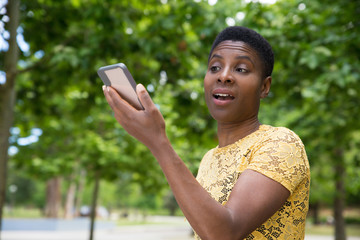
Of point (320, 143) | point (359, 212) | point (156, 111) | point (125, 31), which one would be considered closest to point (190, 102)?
point (125, 31)

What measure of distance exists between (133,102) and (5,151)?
4647 millimetres

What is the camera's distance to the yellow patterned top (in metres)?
1.32

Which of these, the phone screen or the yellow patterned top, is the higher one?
the phone screen

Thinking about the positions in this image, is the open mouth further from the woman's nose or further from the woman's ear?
the woman's ear

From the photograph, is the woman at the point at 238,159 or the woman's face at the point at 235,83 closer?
the woman at the point at 238,159

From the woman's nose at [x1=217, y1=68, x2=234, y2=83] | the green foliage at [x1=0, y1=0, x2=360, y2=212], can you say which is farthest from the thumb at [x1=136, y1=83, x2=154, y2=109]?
the green foliage at [x1=0, y1=0, x2=360, y2=212]

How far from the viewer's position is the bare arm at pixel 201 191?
1169 mm

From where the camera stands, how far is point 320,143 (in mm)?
9039

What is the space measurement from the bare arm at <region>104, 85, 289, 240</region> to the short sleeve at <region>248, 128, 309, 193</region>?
1.0 inches

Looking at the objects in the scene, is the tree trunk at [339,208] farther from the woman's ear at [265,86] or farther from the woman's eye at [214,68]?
the woman's eye at [214,68]

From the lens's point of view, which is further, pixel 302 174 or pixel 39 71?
pixel 39 71

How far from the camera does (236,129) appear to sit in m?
1.60

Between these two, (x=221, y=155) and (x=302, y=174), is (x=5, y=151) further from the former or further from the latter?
(x=302, y=174)

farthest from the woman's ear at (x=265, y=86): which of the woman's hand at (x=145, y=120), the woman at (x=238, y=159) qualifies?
the woman's hand at (x=145, y=120)
